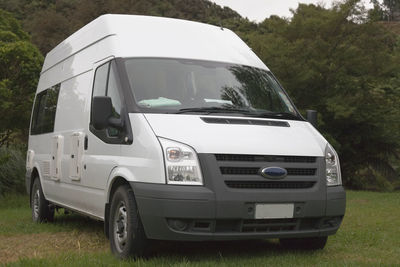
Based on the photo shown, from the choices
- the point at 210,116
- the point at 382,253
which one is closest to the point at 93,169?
the point at 210,116

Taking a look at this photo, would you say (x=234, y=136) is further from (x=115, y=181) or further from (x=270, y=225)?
(x=115, y=181)

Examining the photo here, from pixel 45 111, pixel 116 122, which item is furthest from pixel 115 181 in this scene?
pixel 45 111

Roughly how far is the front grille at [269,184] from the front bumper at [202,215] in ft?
0.32

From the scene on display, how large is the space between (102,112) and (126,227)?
1172 millimetres

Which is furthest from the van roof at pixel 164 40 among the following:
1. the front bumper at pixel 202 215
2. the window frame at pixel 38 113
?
the front bumper at pixel 202 215

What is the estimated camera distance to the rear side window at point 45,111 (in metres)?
8.87

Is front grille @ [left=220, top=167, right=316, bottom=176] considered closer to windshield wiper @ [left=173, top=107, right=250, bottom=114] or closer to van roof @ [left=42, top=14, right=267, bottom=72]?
windshield wiper @ [left=173, top=107, right=250, bottom=114]

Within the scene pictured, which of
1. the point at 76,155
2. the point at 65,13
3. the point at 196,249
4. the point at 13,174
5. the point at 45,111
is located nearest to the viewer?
the point at 196,249

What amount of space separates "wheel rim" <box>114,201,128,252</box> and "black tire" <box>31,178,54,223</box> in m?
3.89

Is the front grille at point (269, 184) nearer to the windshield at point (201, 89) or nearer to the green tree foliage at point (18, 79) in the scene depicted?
the windshield at point (201, 89)

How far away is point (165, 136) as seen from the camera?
533cm

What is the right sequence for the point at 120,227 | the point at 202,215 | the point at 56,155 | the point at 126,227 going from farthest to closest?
1. the point at 56,155
2. the point at 120,227
3. the point at 126,227
4. the point at 202,215

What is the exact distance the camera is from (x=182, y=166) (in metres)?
5.19

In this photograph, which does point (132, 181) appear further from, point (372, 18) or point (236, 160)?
point (372, 18)
